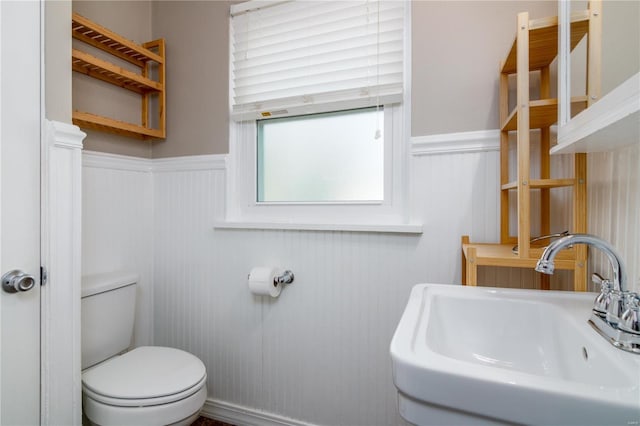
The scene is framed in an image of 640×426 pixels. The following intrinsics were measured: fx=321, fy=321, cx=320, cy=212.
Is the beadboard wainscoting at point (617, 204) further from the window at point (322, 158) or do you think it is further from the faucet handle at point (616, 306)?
the window at point (322, 158)

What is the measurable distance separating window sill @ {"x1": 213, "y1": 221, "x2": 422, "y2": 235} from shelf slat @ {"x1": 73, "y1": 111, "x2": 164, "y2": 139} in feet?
1.94

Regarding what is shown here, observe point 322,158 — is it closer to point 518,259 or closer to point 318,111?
point 318,111

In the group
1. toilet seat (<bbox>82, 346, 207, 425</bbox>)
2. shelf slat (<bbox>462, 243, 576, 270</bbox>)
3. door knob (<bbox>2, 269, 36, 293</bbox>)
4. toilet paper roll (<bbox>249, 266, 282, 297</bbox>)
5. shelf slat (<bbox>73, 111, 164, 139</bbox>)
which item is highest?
Result: shelf slat (<bbox>73, 111, 164, 139</bbox>)

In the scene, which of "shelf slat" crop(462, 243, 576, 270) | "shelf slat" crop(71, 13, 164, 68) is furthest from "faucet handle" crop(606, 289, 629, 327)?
A: "shelf slat" crop(71, 13, 164, 68)

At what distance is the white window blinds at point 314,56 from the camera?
135cm

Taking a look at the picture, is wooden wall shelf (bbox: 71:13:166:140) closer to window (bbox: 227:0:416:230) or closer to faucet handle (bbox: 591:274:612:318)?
window (bbox: 227:0:416:230)

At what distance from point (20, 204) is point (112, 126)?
0.63 meters

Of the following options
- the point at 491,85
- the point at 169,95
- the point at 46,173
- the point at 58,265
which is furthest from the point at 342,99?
the point at 58,265

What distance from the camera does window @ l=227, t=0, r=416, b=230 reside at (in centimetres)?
136

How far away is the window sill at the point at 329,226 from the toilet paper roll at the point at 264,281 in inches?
8.1

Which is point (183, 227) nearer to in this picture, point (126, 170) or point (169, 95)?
point (126, 170)

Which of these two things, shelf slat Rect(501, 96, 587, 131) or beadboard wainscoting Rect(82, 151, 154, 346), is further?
beadboard wainscoting Rect(82, 151, 154, 346)

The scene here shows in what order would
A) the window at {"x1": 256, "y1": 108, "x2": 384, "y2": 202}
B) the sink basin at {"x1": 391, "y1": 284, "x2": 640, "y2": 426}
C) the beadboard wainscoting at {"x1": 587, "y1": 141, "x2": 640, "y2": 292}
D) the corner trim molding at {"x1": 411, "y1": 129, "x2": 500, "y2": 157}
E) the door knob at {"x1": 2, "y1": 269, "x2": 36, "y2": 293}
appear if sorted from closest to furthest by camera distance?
the sink basin at {"x1": 391, "y1": 284, "x2": 640, "y2": 426}, the beadboard wainscoting at {"x1": 587, "y1": 141, "x2": 640, "y2": 292}, the door knob at {"x1": 2, "y1": 269, "x2": 36, "y2": 293}, the corner trim molding at {"x1": 411, "y1": 129, "x2": 500, "y2": 157}, the window at {"x1": 256, "y1": 108, "x2": 384, "y2": 202}

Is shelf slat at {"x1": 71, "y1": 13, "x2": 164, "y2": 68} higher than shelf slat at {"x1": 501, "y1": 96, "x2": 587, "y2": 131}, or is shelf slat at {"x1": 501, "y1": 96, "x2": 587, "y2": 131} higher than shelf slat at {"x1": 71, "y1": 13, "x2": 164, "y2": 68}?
shelf slat at {"x1": 71, "y1": 13, "x2": 164, "y2": 68}
